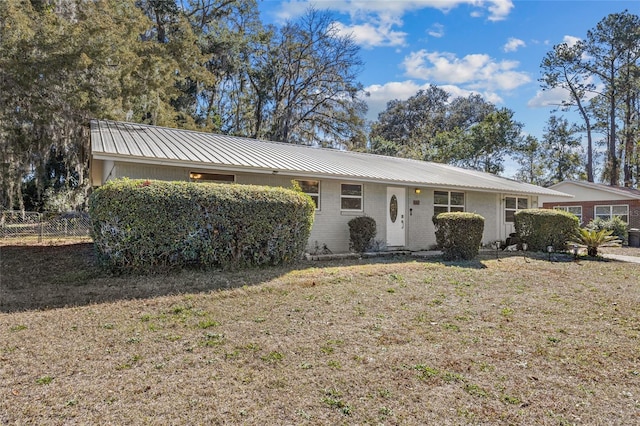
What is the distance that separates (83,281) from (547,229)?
1309 centimetres

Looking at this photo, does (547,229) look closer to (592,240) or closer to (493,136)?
(592,240)

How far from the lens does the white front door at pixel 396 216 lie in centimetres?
1193

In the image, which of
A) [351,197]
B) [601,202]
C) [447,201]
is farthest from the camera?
[601,202]

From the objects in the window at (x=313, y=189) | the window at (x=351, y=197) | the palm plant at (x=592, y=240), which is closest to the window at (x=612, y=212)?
the palm plant at (x=592, y=240)

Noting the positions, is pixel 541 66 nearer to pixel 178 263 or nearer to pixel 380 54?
pixel 380 54

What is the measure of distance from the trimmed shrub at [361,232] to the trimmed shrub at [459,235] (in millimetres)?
1861

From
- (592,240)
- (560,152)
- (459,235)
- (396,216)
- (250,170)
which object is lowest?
(592,240)

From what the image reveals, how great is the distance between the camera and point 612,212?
2075 centimetres

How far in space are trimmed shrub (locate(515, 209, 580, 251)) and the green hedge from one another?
8.71 meters

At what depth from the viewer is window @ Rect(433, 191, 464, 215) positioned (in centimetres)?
1304

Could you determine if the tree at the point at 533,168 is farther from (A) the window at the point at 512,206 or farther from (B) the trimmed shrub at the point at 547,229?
(B) the trimmed shrub at the point at 547,229

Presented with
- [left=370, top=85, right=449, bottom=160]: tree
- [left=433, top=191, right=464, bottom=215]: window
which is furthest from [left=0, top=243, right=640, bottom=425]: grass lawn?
[left=370, top=85, right=449, bottom=160]: tree

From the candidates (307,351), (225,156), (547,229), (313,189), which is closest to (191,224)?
(225,156)

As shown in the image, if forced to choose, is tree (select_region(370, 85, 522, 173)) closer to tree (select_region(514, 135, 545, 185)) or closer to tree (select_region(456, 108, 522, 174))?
tree (select_region(456, 108, 522, 174))
